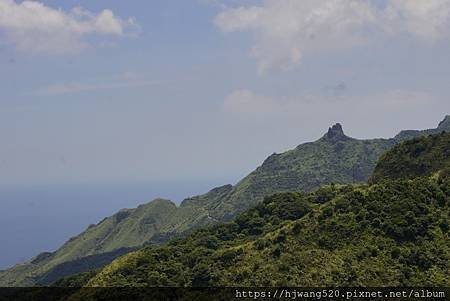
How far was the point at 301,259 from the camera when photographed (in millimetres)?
58656

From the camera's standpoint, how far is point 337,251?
193 feet

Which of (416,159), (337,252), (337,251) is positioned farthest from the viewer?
(416,159)

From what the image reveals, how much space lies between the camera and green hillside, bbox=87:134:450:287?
55.6 meters

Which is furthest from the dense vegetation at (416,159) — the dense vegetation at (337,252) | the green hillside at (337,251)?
the dense vegetation at (337,252)

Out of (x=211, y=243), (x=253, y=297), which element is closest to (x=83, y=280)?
(x=211, y=243)

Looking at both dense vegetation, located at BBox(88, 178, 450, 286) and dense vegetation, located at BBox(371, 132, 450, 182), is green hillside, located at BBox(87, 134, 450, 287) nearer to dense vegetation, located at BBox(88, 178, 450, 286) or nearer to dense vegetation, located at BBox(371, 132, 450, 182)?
dense vegetation, located at BBox(88, 178, 450, 286)

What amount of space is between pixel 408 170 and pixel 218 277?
1859 inches

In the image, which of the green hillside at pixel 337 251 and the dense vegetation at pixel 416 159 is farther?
the dense vegetation at pixel 416 159

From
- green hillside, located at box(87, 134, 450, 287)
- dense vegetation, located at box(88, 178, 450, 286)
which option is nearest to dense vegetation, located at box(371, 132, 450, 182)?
green hillside, located at box(87, 134, 450, 287)

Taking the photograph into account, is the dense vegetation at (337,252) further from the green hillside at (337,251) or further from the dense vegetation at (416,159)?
the dense vegetation at (416,159)

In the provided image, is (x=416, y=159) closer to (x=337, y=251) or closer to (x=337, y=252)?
(x=337, y=251)

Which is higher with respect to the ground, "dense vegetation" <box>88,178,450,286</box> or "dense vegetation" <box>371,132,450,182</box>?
"dense vegetation" <box>371,132,450,182</box>

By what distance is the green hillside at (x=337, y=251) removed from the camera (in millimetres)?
55594

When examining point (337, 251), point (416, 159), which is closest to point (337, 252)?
point (337, 251)
